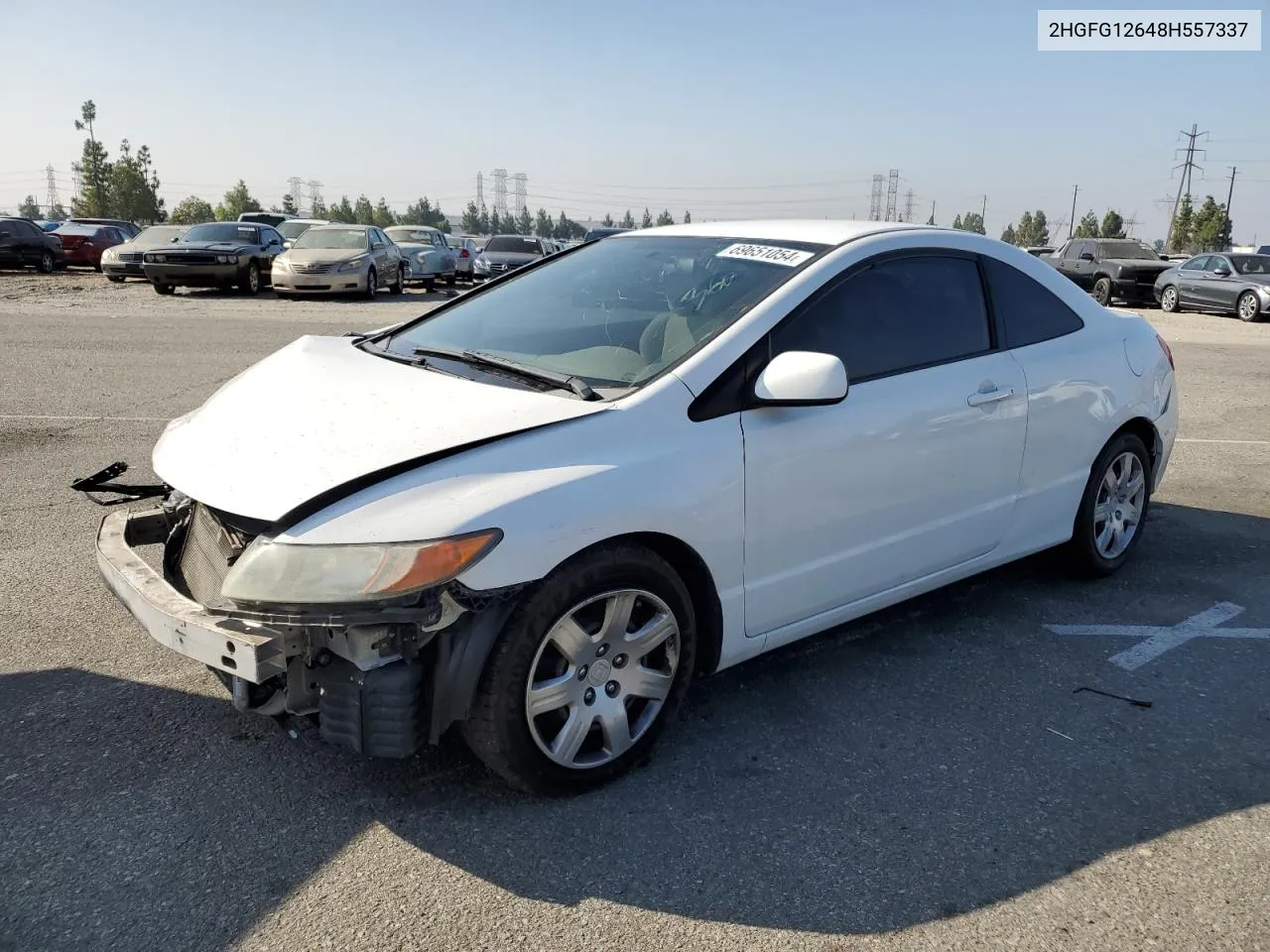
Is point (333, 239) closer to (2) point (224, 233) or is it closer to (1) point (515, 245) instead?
(2) point (224, 233)

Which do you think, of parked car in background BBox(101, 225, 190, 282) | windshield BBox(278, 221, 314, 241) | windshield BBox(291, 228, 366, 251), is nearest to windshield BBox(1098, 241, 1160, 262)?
windshield BBox(291, 228, 366, 251)

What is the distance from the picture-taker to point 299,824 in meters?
2.81

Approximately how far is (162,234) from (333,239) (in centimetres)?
484

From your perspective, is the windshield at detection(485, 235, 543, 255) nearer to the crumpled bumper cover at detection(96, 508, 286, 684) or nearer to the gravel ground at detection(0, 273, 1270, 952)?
the gravel ground at detection(0, 273, 1270, 952)

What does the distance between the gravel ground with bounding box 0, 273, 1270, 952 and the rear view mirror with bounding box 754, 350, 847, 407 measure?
1.12 metres

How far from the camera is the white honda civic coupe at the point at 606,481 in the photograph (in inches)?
103

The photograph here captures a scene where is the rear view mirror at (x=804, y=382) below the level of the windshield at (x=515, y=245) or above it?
below

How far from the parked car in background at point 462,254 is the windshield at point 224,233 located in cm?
582

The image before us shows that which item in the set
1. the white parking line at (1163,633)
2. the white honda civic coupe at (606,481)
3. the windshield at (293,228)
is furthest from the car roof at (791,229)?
the windshield at (293,228)

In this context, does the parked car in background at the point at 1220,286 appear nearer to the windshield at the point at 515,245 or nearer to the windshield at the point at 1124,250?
the windshield at the point at 1124,250

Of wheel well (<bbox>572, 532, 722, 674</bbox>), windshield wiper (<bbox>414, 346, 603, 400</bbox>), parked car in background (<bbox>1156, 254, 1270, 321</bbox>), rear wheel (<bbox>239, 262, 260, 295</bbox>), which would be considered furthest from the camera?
parked car in background (<bbox>1156, 254, 1270, 321</bbox>)

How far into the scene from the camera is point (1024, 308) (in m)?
4.32

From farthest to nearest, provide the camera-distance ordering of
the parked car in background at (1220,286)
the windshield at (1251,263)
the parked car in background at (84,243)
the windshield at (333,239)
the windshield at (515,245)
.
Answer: the windshield at (515,245) < the parked car in background at (84,243) < the windshield at (1251,263) < the parked car in background at (1220,286) < the windshield at (333,239)

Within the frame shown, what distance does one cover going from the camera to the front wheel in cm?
2163
